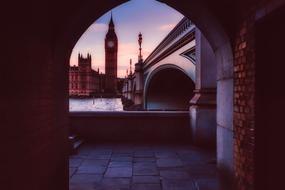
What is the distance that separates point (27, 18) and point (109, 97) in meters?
126

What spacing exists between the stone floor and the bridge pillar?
1.76 feet

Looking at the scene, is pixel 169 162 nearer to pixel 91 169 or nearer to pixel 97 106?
pixel 91 169

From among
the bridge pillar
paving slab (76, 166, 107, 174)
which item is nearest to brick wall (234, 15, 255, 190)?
paving slab (76, 166, 107, 174)

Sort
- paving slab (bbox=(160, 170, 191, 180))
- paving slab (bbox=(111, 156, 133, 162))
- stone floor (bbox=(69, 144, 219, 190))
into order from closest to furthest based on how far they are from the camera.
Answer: stone floor (bbox=(69, 144, 219, 190)) → paving slab (bbox=(160, 170, 191, 180)) → paving slab (bbox=(111, 156, 133, 162))

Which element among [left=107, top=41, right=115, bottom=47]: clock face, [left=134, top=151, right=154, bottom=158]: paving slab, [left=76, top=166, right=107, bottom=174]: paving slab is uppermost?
[left=107, top=41, right=115, bottom=47]: clock face

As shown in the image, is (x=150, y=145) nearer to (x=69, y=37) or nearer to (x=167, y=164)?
(x=167, y=164)

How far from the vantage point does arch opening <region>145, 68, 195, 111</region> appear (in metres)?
29.0

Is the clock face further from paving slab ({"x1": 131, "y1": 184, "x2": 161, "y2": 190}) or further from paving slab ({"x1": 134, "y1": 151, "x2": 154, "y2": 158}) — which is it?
paving slab ({"x1": 131, "y1": 184, "x2": 161, "y2": 190})

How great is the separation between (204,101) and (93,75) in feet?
429

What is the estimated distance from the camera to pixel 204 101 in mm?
9102

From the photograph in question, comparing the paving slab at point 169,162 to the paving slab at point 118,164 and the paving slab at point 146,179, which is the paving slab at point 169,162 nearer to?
the paving slab at point 118,164

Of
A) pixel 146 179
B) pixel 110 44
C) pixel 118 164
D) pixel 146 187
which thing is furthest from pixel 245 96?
pixel 110 44

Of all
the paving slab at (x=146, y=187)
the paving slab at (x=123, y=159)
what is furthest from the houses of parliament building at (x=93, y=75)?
the paving slab at (x=146, y=187)

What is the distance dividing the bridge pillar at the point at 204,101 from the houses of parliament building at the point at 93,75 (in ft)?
388
